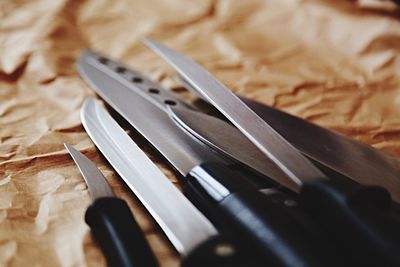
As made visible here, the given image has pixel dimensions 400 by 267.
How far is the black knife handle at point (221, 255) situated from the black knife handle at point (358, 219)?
0.05m

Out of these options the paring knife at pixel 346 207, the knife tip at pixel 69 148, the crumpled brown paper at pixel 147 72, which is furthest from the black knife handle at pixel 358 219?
the knife tip at pixel 69 148

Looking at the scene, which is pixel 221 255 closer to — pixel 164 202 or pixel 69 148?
pixel 164 202

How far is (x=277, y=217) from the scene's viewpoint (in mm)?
309

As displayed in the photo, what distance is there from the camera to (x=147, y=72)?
2.11ft

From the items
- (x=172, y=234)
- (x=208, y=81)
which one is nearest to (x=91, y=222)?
(x=172, y=234)

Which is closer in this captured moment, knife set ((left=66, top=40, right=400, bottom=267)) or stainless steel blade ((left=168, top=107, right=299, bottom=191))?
knife set ((left=66, top=40, right=400, bottom=267))

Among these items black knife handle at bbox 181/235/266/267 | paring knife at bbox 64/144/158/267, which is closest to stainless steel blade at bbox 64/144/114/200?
paring knife at bbox 64/144/158/267

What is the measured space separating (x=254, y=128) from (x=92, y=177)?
0.45 ft

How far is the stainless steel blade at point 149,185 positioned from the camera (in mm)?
319

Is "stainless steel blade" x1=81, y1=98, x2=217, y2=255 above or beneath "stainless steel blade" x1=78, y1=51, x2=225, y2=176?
beneath

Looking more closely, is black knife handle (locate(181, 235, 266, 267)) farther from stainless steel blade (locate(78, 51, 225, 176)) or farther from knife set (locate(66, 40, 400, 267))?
stainless steel blade (locate(78, 51, 225, 176))

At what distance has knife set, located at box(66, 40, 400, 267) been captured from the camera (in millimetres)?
291

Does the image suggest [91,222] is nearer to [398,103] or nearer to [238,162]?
[238,162]

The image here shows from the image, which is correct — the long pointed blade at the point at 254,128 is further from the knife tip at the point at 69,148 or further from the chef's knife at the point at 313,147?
the knife tip at the point at 69,148
